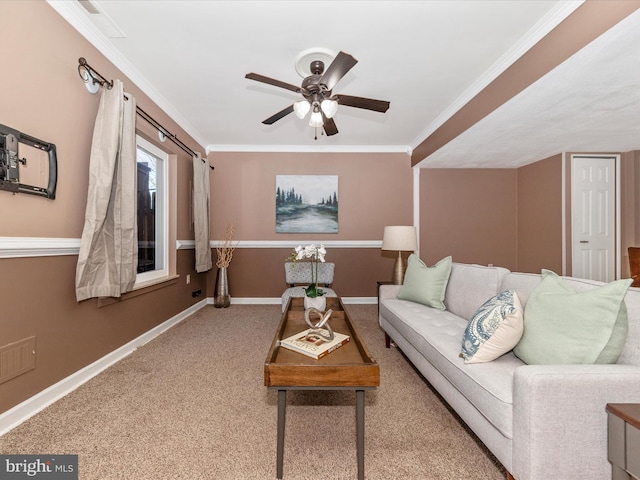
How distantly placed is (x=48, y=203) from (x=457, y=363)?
2.60 meters

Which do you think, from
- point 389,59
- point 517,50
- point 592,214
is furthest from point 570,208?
point 389,59

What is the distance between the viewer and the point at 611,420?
42.3 inches

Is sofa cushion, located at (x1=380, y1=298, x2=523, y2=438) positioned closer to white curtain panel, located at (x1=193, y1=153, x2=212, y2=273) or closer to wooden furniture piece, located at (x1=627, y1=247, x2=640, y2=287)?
white curtain panel, located at (x1=193, y1=153, x2=212, y2=273)

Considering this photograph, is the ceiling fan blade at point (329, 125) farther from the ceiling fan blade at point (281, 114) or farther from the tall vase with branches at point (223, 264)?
the tall vase with branches at point (223, 264)

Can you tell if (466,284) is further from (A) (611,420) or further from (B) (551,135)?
(B) (551,135)

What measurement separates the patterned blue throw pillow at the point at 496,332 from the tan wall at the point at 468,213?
11.4ft

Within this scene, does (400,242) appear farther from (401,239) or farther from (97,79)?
(97,79)

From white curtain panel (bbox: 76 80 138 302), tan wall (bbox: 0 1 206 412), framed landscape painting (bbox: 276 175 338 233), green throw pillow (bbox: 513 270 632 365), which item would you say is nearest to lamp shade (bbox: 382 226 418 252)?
framed landscape painting (bbox: 276 175 338 233)

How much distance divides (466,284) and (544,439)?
4.78 feet

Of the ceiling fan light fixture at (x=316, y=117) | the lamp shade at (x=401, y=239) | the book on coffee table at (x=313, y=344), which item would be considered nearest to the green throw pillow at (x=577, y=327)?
the book on coffee table at (x=313, y=344)

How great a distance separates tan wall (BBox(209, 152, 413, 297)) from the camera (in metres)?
4.86

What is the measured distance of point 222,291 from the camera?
15.1 ft

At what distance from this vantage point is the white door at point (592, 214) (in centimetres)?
419

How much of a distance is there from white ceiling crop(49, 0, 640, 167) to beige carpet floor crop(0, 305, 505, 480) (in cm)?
248
